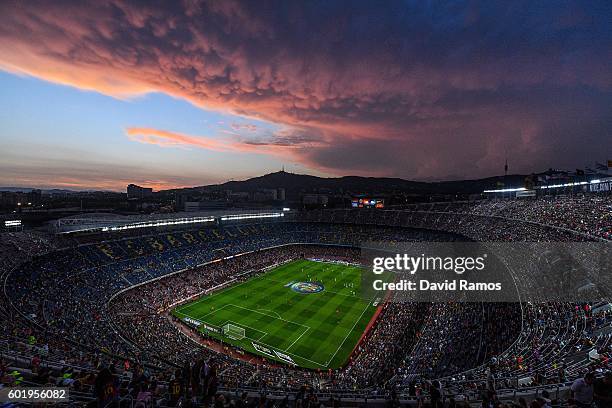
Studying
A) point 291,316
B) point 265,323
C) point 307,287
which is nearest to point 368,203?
point 307,287

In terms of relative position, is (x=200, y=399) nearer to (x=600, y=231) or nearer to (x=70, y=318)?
(x=70, y=318)

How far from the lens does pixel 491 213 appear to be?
171ft

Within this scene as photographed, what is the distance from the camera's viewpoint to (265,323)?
33.8m

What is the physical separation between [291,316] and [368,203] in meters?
59.4

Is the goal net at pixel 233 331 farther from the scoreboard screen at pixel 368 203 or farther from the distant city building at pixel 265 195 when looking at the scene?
the distant city building at pixel 265 195

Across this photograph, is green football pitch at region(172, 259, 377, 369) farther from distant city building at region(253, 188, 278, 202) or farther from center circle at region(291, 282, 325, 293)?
distant city building at region(253, 188, 278, 202)

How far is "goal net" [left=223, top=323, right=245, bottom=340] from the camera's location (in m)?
30.7

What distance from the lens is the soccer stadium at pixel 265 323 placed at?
11.6 m

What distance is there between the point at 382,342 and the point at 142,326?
2318cm

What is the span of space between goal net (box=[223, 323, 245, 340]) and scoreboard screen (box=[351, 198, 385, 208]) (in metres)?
61.9

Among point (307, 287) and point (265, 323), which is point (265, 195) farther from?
point (265, 323)

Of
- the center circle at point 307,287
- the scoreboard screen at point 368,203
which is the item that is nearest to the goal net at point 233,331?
the center circle at point 307,287

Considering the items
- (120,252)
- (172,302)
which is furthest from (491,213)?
(120,252)

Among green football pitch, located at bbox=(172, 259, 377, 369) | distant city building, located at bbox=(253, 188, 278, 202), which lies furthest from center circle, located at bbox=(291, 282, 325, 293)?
distant city building, located at bbox=(253, 188, 278, 202)
